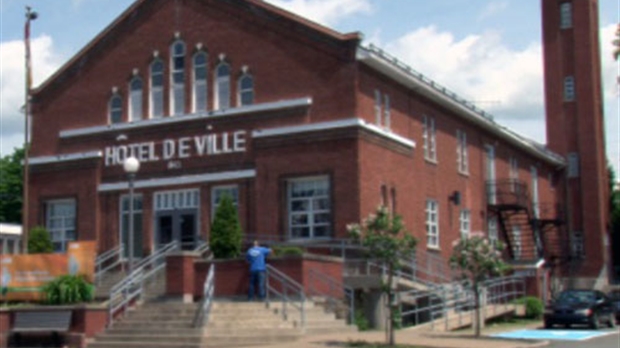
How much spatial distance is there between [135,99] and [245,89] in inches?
202

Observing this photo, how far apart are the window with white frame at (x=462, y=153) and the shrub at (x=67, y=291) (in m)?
20.0

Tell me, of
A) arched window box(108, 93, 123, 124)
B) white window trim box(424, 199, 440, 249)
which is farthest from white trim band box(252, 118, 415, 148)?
arched window box(108, 93, 123, 124)

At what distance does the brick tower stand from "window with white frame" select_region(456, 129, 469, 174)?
46.3 ft

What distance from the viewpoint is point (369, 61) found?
33.1m

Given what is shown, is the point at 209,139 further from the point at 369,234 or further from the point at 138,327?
the point at 369,234

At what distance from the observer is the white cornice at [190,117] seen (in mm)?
33469

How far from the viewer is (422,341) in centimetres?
2436

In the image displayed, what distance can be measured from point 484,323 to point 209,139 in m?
11.6

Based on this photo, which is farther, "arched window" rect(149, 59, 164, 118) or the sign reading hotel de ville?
"arched window" rect(149, 59, 164, 118)

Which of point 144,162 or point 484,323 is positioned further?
point 144,162

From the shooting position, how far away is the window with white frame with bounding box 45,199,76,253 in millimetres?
37875

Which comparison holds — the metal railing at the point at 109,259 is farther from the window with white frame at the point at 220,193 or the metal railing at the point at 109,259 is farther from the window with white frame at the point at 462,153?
the window with white frame at the point at 462,153

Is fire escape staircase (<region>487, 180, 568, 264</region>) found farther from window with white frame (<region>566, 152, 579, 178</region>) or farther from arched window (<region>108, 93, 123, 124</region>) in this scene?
arched window (<region>108, 93, 123, 124</region>)

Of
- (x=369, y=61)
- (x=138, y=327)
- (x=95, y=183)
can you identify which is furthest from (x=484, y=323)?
(x=95, y=183)
